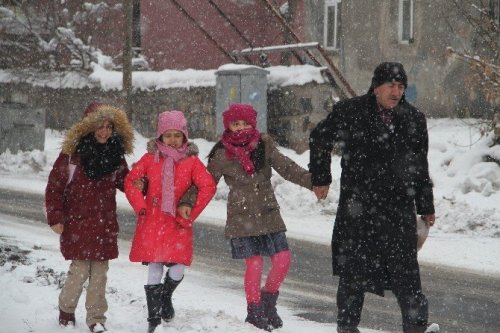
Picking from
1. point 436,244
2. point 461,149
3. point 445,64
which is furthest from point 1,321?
point 445,64

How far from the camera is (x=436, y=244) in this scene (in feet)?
32.3

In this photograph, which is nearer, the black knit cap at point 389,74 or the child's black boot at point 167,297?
the black knit cap at point 389,74

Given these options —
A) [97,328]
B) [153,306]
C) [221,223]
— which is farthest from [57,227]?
[221,223]

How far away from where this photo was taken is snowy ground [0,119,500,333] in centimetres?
592

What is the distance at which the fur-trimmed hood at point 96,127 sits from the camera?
567 centimetres

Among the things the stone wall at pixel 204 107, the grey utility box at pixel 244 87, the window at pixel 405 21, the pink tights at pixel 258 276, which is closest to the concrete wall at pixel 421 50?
the window at pixel 405 21

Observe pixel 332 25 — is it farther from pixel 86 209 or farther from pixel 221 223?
pixel 86 209

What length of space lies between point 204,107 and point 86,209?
12734mm

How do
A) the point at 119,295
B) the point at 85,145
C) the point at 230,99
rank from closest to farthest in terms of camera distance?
1. the point at 85,145
2. the point at 119,295
3. the point at 230,99

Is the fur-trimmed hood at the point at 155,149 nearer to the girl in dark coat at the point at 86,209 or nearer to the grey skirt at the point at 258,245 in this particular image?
the girl in dark coat at the point at 86,209

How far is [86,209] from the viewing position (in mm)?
5605

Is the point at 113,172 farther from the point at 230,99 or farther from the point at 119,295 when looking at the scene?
the point at 230,99

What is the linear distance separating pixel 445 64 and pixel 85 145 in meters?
15.6

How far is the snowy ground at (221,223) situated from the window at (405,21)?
335cm
